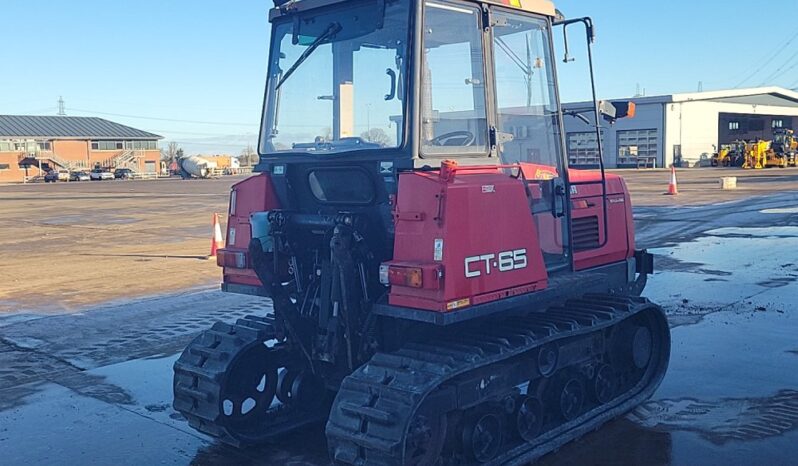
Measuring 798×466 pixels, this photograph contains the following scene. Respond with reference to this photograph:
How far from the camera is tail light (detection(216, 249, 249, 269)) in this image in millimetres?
5801

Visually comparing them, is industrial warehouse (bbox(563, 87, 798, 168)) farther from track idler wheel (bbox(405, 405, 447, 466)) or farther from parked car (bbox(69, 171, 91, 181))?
track idler wheel (bbox(405, 405, 447, 466))

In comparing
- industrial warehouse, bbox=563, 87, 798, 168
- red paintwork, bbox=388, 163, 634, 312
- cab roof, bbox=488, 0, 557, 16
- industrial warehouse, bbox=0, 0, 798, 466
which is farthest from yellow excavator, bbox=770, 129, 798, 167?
red paintwork, bbox=388, 163, 634, 312

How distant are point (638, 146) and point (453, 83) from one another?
58.9 meters

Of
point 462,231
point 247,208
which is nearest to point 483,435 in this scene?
point 462,231

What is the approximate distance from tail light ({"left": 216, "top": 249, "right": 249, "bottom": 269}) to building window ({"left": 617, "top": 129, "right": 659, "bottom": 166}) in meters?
57.7

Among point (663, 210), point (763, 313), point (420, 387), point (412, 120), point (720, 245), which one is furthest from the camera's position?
point (663, 210)

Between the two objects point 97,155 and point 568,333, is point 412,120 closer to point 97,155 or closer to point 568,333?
A: point 568,333

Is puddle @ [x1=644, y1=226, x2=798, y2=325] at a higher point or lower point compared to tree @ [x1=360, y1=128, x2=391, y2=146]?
lower

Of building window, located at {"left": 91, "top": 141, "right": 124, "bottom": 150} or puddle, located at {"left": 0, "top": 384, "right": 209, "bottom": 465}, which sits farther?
building window, located at {"left": 91, "top": 141, "right": 124, "bottom": 150}

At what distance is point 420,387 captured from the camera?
449 centimetres

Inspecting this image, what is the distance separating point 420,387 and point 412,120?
1577mm

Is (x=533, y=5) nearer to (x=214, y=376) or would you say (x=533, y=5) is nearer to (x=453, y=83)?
(x=453, y=83)

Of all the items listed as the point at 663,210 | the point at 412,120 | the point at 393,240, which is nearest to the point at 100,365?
the point at 393,240

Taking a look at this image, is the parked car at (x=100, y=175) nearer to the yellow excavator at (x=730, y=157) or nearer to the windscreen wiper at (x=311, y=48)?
the yellow excavator at (x=730, y=157)
